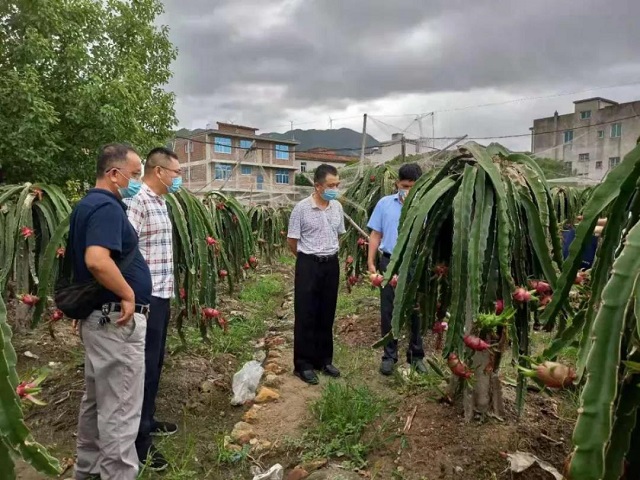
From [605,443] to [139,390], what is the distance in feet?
7.46

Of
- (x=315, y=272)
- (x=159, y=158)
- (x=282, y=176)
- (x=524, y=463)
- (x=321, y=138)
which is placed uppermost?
(x=321, y=138)

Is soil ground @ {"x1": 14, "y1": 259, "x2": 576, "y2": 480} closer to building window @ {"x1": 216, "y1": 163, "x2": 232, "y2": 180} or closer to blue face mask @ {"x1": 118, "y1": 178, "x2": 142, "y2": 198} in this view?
blue face mask @ {"x1": 118, "y1": 178, "x2": 142, "y2": 198}

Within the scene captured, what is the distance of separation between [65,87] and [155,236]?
19.2ft

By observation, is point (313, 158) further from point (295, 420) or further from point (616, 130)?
point (295, 420)

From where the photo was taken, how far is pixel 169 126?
10258 millimetres

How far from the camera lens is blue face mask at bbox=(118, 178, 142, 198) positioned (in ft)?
9.39

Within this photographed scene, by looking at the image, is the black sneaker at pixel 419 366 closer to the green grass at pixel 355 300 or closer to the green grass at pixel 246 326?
the green grass at pixel 246 326

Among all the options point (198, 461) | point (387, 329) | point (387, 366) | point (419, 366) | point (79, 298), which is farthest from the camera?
point (387, 329)

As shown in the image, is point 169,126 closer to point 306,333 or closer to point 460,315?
point 306,333

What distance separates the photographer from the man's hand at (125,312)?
8.54 feet

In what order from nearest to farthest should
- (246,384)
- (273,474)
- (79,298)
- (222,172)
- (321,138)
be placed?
(79,298) < (273,474) < (246,384) < (222,172) < (321,138)

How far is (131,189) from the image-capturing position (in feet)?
9.50

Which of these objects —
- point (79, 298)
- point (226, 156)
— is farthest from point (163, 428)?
point (226, 156)

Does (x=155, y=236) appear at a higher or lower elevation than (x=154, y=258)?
higher
